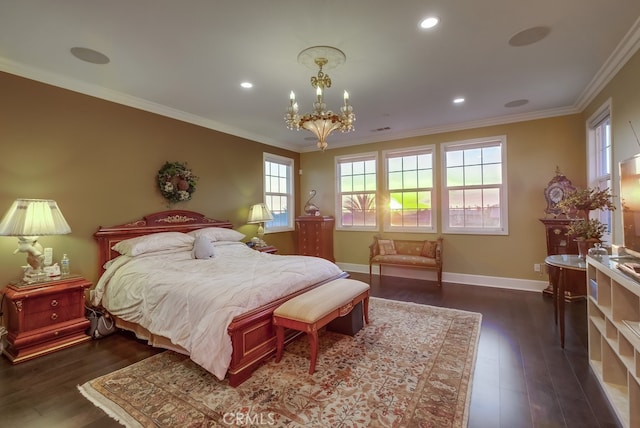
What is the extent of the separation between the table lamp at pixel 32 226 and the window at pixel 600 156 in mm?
5947

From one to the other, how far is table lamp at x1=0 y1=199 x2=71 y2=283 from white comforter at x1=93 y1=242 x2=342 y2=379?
23.3 inches

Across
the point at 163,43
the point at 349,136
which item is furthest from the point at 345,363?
the point at 349,136

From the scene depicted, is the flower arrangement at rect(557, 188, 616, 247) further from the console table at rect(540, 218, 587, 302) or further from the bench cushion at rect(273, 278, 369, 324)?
the bench cushion at rect(273, 278, 369, 324)

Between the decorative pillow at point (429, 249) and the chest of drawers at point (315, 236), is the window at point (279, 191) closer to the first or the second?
the chest of drawers at point (315, 236)

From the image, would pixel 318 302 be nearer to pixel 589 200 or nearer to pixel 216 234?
pixel 216 234

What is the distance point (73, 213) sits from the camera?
3.29 metres

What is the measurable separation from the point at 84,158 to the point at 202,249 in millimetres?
1675

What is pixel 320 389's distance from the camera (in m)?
2.12

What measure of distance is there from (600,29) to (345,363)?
348 centimetres

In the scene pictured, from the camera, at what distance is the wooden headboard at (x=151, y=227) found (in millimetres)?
3467

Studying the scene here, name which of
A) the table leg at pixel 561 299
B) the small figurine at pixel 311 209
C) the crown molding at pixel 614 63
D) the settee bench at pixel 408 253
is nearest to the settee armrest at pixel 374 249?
the settee bench at pixel 408 253

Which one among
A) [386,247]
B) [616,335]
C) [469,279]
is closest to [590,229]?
[616,335]

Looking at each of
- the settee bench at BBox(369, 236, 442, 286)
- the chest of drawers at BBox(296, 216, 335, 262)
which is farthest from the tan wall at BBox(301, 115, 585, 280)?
the chest of drawers at BBox(296, 216, 335, 262)

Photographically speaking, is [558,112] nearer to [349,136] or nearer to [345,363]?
[349,136]
